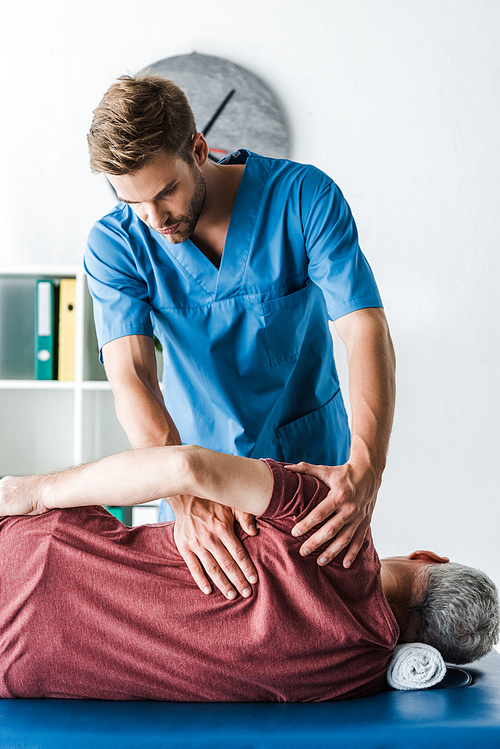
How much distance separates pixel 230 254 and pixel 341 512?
23.2 inches

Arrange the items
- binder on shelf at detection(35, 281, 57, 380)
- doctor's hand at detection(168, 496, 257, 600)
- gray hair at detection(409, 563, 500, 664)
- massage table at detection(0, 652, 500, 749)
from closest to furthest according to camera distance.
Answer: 1. massage table at detection(0, 652, 500, 749)
2. doctor's hand at detection(168, 496, 257, 600)
3. gray hair at detection(409, 563, 500, 664)
4. binder on shelf at detection(35, 281, 57, 380)

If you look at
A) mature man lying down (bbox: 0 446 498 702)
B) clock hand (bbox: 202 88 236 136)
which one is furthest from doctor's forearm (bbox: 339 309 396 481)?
clock hand (bbox: 202 88 236 136)

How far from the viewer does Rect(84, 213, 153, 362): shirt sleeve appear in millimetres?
1369

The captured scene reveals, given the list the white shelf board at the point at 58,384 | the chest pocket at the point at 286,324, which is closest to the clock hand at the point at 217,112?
the white shelf board at the point at 58,384

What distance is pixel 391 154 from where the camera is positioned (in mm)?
2451

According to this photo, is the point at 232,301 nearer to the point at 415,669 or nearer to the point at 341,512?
the point at 341,512

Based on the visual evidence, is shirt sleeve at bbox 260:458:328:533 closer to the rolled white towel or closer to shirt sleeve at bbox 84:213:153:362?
the rolled white towel

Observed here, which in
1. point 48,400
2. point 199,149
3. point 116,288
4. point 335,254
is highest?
point 199,149

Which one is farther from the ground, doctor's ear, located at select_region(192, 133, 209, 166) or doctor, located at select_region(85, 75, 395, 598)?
doctor's ear, located at select_region(192, 133, 209, 166)

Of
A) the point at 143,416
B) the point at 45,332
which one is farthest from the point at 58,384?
the point at 143,416

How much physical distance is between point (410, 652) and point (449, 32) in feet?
7.19

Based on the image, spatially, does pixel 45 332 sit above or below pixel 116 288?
below

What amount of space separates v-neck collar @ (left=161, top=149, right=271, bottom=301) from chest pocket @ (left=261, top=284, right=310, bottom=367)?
0.09 metres

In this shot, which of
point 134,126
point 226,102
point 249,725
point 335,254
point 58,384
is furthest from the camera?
point 226,102
